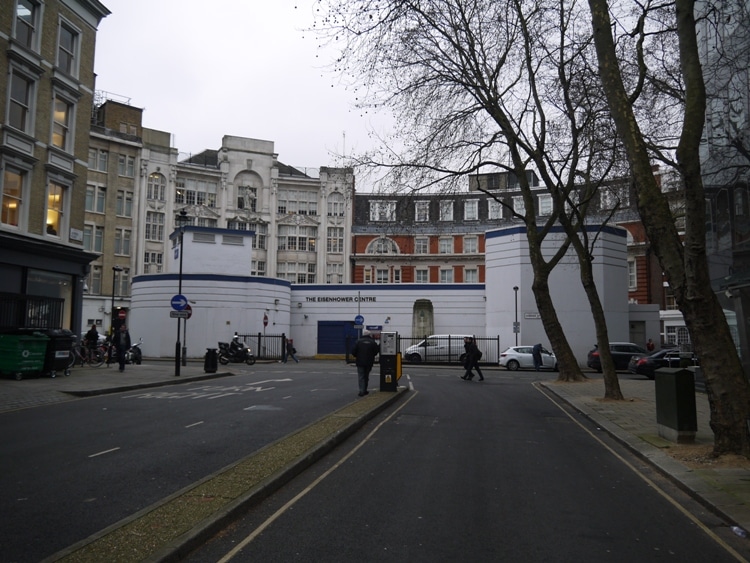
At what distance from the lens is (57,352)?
20.4 metres

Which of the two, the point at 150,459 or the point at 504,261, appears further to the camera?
the point at 504,261

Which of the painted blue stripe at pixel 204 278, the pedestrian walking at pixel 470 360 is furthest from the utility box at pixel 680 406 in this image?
the painted blue stripe at pixel 204 278

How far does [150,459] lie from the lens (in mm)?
8508

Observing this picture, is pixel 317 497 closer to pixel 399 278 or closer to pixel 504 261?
Result: pixel 504 261

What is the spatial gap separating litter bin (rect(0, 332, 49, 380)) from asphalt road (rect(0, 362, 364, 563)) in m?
4.29

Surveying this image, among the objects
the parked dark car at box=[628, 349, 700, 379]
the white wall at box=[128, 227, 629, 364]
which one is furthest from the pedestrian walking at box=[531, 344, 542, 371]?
the parked dark car at box=[628, 349, 700, 379]

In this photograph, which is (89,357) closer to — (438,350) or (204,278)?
(204,278)

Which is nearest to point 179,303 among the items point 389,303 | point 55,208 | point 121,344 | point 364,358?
point 121,344

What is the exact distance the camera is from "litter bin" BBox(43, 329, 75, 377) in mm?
20156

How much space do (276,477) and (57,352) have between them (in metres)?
16.0

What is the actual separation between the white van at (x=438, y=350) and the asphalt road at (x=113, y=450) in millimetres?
22555

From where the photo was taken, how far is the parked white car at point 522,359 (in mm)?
35000

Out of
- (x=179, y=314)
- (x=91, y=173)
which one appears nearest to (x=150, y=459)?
(x=179, y=314)

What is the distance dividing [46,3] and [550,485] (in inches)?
965
